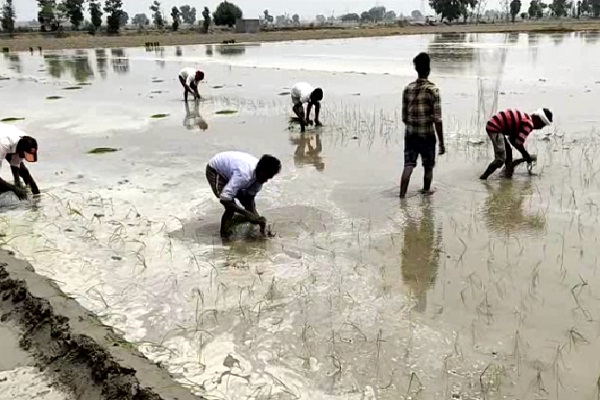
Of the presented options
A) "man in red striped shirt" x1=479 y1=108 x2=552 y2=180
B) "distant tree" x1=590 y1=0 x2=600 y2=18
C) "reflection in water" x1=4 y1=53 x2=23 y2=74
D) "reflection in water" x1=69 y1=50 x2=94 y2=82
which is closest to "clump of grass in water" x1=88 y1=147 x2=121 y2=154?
"man in red striped shirt" x1=479 y1=108 x2=552 y2=180

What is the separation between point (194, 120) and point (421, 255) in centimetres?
875

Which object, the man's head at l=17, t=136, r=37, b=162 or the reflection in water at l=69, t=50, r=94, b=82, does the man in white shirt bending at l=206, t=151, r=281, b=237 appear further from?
the reflection in water at l=69, t=50, r=94, b=82

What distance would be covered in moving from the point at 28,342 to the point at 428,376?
9.41 ft

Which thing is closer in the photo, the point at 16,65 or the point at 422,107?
the point at 422,107

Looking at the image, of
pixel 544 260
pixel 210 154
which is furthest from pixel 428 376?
pixel 210 154

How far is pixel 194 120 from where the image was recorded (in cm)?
1356

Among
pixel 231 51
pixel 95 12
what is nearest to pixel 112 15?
pixel 95 12

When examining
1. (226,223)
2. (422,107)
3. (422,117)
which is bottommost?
→ (226,223)

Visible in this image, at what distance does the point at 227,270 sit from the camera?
18.4ft

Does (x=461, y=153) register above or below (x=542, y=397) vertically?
above

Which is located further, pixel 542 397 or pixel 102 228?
pixel 102 228

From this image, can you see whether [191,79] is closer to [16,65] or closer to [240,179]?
[240,179]

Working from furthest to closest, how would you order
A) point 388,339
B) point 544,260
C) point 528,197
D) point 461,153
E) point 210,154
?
point 210,154, point 461,153, point 528,197, point 544,260, point 388,339

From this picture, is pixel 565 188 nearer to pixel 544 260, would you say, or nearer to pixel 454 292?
pixel 544 260
